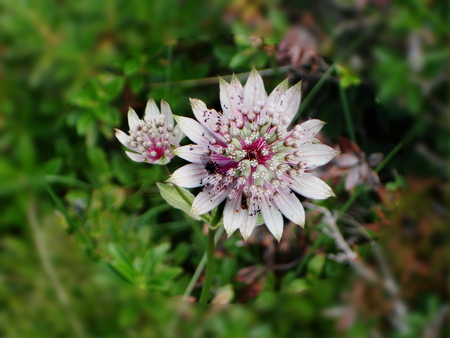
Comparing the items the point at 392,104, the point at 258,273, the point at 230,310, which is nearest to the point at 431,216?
the point at 392,104

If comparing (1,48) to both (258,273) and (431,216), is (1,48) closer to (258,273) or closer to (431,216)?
(258,273)

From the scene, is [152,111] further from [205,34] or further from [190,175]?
[205,34]

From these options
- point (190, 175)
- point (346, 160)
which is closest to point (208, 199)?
point (190, 175)

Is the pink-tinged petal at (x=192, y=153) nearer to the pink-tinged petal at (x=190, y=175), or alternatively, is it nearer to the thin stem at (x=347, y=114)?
the pink-tinged petal at (x=190, y=175)

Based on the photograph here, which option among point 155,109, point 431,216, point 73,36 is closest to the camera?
point 155,109

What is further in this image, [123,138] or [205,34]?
[205,34]

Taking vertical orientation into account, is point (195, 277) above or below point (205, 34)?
below

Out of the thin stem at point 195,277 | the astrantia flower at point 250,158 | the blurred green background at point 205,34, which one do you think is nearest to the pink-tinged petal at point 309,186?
the astrantia flower at point 250,158
